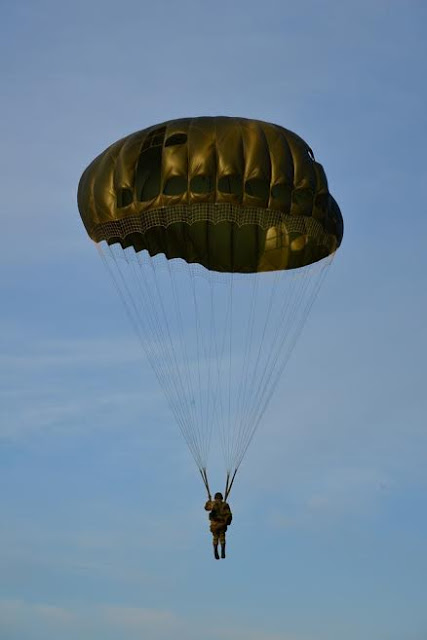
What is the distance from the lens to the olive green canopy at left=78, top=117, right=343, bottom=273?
53.2 m

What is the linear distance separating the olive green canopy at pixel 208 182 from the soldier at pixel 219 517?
337 inches

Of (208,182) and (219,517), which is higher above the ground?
(208,182)

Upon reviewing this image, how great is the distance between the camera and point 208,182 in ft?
175

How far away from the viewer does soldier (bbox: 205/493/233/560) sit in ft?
174

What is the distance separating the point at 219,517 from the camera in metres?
53.2

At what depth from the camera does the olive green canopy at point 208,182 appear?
5325 centimetres

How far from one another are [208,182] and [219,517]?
400 inches

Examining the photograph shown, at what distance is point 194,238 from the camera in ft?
189

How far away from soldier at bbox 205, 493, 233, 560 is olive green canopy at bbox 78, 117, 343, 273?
8569 mm

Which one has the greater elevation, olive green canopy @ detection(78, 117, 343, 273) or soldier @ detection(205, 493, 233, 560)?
olive green canopy @ detection(78, 117, 343, 273)

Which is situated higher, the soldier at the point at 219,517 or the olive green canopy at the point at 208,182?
the olive green canopy at the point at 208,182

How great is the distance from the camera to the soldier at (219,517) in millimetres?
53156

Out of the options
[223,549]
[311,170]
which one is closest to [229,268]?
[311,170]

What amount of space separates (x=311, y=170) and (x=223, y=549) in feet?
39.2
